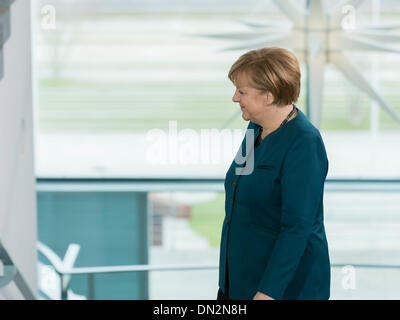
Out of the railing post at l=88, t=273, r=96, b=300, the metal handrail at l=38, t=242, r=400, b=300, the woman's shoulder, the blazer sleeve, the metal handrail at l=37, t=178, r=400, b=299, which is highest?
the woman's shoulder

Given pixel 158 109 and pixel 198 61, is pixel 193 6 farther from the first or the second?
pixel 158 109

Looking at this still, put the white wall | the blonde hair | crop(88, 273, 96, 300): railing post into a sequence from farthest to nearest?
crop(88, 273, 96, 300): railing post → the white wall → the blonde hair

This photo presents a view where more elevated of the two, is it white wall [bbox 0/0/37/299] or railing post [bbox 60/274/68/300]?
white wall [bbox 0/0/37/299]

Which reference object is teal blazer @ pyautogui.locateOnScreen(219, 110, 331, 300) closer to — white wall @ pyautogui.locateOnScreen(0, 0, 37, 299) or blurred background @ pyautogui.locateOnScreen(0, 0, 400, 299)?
white wall @ pyautogui.locateOnScreen(0, 0, 37, 299)

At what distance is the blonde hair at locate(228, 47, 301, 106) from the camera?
137 centimetres

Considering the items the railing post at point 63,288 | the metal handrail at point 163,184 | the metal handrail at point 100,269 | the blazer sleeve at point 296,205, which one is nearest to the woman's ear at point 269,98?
the blazer sleeve at point 296,205

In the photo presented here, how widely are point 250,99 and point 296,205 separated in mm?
261

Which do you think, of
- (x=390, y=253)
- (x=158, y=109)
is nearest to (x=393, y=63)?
(x=390, y=253)

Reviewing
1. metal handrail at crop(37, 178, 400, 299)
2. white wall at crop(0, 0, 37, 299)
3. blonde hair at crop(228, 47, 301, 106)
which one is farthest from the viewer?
metal handrail at crop(37, 178, 400, 299)

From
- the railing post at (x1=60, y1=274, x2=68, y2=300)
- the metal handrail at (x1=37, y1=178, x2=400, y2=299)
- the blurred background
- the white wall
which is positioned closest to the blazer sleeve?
the white wall

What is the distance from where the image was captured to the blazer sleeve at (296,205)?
1.37 m

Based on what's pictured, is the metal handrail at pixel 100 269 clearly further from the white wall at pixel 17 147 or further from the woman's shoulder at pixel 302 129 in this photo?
the woman's shoulder at pixel 302 129

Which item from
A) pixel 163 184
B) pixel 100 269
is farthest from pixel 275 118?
pixel 163 184

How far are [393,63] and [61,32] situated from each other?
3393 mm
